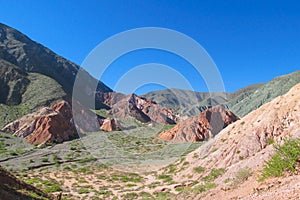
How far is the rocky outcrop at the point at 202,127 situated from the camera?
164 ft

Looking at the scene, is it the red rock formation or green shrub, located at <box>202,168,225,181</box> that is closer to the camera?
green shrub, located at <box>202,168,225,181</box>

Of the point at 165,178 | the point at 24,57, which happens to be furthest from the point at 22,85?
the point at 165,178

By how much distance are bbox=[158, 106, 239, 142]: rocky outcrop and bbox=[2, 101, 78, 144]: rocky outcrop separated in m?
19.5

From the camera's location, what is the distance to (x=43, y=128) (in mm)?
50812

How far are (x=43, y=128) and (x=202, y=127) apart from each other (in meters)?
30.2

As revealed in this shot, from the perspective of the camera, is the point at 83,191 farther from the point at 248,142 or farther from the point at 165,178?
the point at 248,142

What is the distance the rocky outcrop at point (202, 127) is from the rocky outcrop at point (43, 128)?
64.0 feet

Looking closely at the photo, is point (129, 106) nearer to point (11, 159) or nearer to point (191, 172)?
point (11, 159)

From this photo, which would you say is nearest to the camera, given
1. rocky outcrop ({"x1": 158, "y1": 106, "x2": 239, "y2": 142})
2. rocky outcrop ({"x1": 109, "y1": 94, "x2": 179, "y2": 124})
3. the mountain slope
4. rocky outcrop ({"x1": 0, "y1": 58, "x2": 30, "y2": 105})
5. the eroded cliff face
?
rocky outcrop ({"x1": 158, "y1": 106, "x2": 239, "y2": 142})

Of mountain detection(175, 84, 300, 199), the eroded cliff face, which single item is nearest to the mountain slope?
the eroded cliff face

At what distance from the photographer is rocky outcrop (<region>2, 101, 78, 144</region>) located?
49.0m

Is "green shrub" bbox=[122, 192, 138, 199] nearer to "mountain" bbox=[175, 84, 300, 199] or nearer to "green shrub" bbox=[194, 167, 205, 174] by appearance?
"mountain" bbox=[175, 84, 300, 199]

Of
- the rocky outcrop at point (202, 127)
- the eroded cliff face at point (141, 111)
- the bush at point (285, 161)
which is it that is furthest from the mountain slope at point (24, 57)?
the bush at point (285, 161)

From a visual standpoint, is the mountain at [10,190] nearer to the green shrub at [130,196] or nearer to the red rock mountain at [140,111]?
the green shrub at [130,196]
